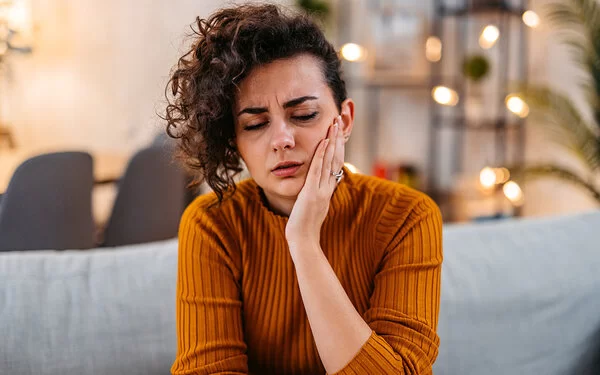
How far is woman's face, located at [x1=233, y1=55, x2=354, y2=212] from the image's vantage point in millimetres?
1085

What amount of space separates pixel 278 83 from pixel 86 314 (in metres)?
0.61

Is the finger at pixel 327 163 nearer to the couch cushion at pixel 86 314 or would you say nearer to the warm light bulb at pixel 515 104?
the couch cushion at pixel 86 314

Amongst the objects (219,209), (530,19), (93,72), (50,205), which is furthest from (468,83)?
(219,209)

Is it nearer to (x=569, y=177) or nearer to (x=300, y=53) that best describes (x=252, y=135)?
(x=300, y=53)

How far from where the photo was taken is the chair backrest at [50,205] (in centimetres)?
191

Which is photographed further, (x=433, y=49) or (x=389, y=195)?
(x=433, y=49)

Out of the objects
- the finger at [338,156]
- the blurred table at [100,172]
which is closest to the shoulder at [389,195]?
the finger at [338,156]

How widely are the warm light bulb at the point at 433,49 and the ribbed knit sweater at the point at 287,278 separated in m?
3.40

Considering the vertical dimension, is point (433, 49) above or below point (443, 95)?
above

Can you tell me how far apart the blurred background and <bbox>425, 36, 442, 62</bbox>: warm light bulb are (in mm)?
14

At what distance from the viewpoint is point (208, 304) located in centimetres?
113

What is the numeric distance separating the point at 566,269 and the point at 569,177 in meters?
1.94

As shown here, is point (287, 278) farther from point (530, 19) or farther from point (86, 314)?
point (530, 19)

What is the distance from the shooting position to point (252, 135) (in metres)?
1.12
